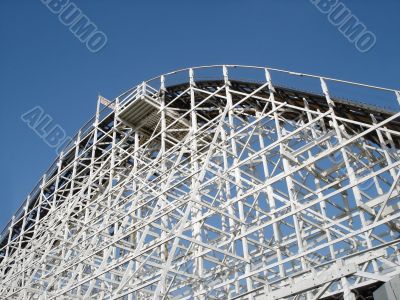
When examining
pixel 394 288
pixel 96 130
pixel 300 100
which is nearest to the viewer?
pixel 394 288

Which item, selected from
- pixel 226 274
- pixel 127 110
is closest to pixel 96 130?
pixel 127 110

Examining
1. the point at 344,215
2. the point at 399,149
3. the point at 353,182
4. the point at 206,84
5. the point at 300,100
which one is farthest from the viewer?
the point at 206,84

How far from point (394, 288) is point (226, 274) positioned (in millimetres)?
5054

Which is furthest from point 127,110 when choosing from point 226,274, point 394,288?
point 394,288

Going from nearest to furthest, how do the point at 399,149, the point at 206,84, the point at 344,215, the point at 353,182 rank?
the point at 353,182
the point at 344,215
the point at 399,149
the point at 206,84

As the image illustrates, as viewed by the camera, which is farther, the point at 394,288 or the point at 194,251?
A: the point at 194,251

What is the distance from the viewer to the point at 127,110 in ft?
49.3

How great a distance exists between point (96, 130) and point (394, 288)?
12.8 meters

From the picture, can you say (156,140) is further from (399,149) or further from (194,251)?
(399,149)

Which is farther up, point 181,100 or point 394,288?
point 181,100

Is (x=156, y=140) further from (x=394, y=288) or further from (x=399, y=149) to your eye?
(x=394, y=288)

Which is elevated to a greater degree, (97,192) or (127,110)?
(127,110)

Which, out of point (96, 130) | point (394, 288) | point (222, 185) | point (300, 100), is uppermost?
point (96, 130)

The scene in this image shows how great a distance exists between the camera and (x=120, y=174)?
1477cm
